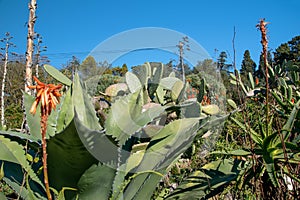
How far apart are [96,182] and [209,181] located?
0.51 metres

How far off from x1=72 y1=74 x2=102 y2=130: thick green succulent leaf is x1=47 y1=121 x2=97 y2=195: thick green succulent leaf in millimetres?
213

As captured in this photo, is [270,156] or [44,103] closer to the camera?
[44,103]

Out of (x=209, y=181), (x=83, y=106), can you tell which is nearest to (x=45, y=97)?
(x=83, y=106)

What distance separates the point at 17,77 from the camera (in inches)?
709

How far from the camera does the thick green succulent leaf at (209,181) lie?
1.29 metres

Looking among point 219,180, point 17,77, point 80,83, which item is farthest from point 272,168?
point 17,77

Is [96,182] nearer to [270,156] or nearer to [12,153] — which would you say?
[12,153]

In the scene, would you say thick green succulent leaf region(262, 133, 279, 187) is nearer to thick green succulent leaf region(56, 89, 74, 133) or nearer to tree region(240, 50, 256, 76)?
tree region(240, 50, 256, 76)

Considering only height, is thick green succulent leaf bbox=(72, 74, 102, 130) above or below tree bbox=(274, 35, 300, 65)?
below

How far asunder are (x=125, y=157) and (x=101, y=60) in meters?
0.46

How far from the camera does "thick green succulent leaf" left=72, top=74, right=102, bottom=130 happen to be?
1174 mm

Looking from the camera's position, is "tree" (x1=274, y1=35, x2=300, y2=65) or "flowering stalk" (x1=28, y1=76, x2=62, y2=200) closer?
"flowering stalk" (x1=28, y1=76, x2=62, y2=200)

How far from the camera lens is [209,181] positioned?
1.32 meters

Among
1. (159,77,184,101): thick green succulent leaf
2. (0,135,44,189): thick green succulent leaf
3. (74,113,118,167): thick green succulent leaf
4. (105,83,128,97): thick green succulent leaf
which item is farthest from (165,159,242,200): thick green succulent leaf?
(105,83,128,97): thick green succulent leaf
